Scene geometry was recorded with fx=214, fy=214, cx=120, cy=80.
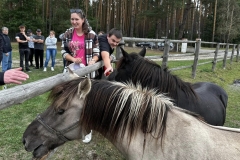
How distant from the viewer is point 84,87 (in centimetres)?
145

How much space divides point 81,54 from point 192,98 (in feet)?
5.09

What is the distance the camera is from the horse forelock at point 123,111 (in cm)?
148

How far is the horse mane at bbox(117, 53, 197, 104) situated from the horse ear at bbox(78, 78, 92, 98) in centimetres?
116

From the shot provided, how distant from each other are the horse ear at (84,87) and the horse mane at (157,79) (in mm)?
1162

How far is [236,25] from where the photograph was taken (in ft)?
101

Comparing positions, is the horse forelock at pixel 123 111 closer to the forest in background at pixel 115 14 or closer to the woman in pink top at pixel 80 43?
the woman in pink top at pixel 80 43

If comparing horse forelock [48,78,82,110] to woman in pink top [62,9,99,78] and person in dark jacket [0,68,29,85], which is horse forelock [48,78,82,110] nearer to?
person in dark jacket [0,68,29,85]

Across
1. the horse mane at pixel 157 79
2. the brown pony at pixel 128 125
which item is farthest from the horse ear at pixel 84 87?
the horse mane at pixel 157 79

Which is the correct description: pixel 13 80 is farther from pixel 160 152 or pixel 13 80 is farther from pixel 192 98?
pixel 192 98

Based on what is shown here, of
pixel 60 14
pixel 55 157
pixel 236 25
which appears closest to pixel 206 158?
pixel 55 157

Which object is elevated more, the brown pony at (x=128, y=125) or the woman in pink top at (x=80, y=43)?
the woman in pink top at (x=80, y=43)

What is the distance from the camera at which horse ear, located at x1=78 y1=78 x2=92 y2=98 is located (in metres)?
1.43

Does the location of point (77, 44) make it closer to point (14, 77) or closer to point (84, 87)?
point (14, 77)

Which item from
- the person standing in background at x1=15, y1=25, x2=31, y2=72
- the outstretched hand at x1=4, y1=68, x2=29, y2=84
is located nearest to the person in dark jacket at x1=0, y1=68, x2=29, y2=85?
the outstretched hand at x1=4, y1=68, x2=29, y2=84
